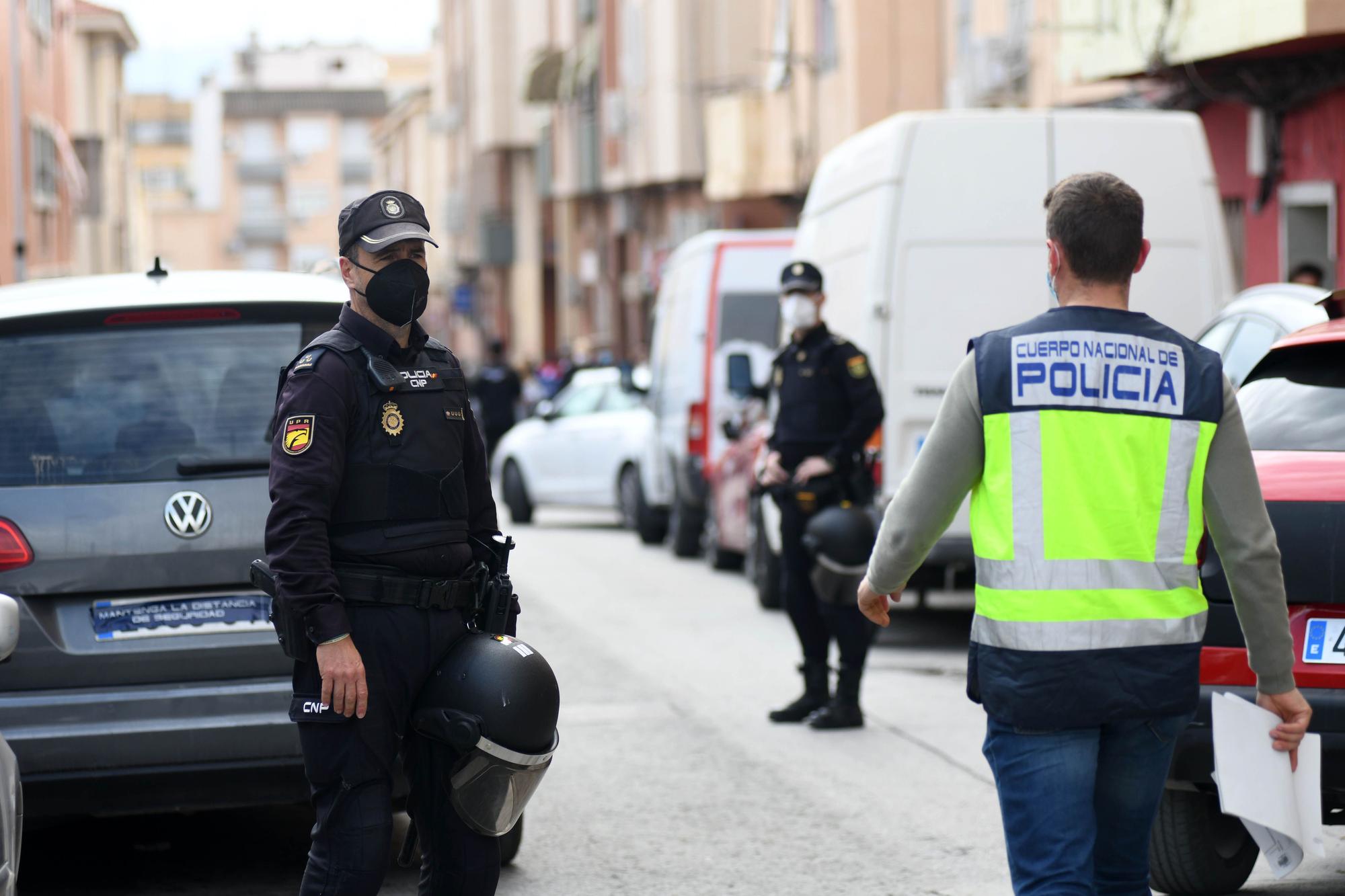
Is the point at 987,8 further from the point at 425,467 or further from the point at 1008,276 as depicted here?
the point at 425,467

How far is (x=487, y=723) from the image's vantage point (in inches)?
178

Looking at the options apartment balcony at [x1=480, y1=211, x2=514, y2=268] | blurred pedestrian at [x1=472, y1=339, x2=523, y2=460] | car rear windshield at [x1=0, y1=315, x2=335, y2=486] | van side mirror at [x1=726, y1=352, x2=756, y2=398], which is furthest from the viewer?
apartment balcony at [x1=480, y1=211, x2=514, y2=268]

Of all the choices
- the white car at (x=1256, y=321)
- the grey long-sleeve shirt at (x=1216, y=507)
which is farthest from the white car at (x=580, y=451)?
the grey long-sleeve shirt at (x=1216, y=507)

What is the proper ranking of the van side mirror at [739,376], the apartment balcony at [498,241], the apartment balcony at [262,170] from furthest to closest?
1. the apartment balcony at [262,170]
2. the apartment balcony at [498,241]
3. the van side mirror at [739,376]

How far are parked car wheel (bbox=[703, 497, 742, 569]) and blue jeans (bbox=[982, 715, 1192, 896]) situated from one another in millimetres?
11756

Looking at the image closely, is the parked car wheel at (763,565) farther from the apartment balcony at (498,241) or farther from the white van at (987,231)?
the apartment balcony at (498,241)

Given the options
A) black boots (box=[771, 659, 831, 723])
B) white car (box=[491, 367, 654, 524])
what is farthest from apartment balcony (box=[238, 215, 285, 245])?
black boots (box=[771, 659, 831, 723])

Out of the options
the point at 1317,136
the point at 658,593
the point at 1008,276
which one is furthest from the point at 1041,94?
the point at 1008,276

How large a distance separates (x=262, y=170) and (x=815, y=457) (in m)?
100

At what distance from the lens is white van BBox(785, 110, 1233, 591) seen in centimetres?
1121

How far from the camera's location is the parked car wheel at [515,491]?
21281 millimetres

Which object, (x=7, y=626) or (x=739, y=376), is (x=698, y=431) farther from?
(x=7, y=626)

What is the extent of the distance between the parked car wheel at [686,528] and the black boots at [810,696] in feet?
25.6

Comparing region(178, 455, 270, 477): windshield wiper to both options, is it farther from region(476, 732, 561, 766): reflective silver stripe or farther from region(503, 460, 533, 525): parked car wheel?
region(503, 460, 533, 525): parked car wheel
